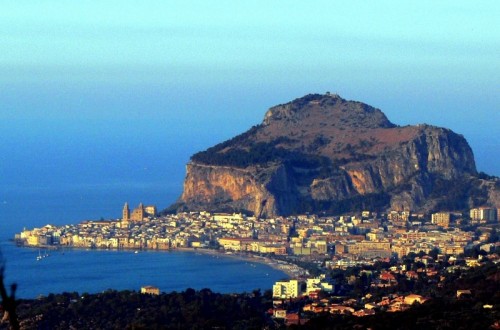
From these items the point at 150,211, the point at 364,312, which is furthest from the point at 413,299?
the point at 150,211

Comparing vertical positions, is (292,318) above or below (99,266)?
below

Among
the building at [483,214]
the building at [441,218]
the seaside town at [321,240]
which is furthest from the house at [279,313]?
the building at [483,214]

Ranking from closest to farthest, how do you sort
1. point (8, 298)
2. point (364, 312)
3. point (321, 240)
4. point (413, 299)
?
point (8, 298) < point (364, 312) < point (413, 299) < point (321, 240)

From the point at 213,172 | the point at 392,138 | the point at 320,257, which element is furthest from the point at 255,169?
the point at 320,257

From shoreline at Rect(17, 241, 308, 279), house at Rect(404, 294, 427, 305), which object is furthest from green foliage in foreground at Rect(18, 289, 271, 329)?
shoreline at Rect(17, 241, 308, 279)

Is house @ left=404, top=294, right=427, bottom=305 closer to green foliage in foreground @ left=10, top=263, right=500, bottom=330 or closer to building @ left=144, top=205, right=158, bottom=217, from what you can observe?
green foliage in foreground @ left=10, top=263, right=500, bottom=330

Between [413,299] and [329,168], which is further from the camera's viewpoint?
[329,168]

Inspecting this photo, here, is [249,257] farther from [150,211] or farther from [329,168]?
[329,168]
